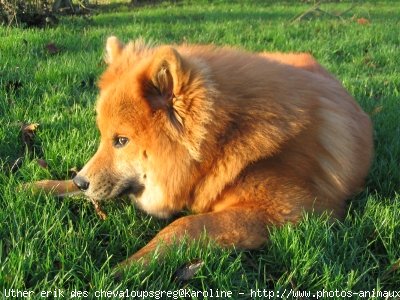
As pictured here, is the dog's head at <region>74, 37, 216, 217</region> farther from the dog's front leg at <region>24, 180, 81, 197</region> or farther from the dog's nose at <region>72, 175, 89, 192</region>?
the dog's front leg at <region>24, 180, 81, 197</region>

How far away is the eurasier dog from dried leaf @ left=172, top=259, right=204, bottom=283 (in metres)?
0.17

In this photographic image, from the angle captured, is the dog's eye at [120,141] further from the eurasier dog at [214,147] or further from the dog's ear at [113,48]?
the dog's ear at [113,48]

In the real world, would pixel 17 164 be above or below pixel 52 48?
below

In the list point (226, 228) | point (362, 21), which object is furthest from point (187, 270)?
point (362, 21)

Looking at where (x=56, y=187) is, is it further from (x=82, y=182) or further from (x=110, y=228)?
(x=110, y=228)

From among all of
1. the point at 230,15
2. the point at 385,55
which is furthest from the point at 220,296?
the point at 230,15

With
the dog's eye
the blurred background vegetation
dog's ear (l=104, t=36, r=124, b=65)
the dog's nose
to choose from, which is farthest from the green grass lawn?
the blurred background vegetation

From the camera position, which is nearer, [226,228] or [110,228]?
[226,228]

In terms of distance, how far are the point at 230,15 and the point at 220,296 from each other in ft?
34.8

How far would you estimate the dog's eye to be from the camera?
8.58 ft

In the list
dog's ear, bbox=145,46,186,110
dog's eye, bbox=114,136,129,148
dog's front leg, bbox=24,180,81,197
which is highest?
dog's ear, bbox=145,46,186,110

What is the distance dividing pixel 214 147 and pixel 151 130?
36cm

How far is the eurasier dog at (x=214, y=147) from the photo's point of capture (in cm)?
243

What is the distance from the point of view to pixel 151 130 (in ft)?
8.21
